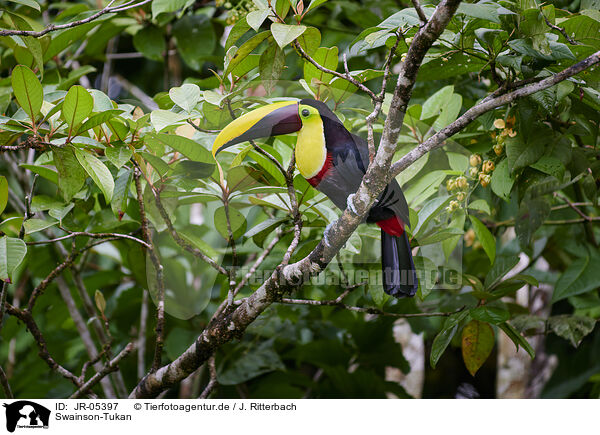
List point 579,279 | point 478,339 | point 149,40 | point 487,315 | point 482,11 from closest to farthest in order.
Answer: point 482,11 < point 487,315 < point 478,339 < point 579,279 < point 149,40

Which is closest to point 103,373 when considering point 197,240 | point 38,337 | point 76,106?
point 38,337

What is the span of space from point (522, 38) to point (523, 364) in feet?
5.47

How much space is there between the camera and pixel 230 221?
1.16m

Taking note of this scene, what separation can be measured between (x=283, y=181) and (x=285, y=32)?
10.8 inches

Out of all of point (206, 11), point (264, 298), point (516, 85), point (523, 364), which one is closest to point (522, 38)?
point (516, 85)

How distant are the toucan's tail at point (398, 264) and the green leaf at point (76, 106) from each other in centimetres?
58

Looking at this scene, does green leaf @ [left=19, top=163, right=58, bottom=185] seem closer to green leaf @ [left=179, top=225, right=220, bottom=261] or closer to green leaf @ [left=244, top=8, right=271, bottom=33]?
green leaf @ [left=179, top=225, right=220, bottom=261]

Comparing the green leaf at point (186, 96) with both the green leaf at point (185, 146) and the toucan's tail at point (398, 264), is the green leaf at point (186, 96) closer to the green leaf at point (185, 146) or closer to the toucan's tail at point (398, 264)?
the green leaf at point (185, 146)

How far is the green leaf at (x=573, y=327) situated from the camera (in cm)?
135

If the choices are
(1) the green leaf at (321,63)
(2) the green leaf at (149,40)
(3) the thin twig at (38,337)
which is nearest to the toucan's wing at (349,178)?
(1) the green leaf at (321,63)

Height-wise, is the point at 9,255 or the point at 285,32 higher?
the point at 285,32

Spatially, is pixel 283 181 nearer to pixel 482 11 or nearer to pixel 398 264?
pixel 398 264

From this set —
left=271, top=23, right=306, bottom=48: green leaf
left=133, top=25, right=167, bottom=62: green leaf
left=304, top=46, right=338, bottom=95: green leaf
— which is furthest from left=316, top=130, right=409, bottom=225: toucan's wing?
left=133, top=25, right=167, bottom=62: green leaf

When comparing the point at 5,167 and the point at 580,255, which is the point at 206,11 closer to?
the point at 5,167
